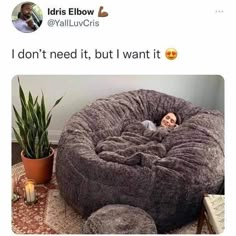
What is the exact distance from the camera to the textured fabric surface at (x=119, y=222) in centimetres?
82

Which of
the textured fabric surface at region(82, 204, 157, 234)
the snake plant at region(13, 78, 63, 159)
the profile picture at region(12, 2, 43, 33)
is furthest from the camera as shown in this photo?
the snake plant at region(13, 78, 63, 159)

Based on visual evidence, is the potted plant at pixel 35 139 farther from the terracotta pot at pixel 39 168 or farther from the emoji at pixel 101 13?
the emoji at pixel 101 13

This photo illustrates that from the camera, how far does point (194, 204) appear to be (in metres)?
1.10

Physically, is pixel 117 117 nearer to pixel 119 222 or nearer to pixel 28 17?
pixel 119 222

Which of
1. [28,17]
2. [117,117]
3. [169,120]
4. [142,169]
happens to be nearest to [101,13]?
[28,17]

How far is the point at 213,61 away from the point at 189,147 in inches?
22.1

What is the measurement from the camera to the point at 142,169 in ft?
3.64

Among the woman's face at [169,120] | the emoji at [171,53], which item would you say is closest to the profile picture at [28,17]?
the emoji at [171,53]

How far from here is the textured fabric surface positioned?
0.82 m

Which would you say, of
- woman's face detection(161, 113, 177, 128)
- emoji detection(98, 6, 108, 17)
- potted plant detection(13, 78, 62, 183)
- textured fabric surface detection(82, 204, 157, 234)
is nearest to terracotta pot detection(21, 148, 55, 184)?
potted plant detection(13, 78, 62, 183)

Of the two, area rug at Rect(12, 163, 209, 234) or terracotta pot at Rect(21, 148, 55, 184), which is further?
terracotta pot at Rect(21, 148, 55, 184)

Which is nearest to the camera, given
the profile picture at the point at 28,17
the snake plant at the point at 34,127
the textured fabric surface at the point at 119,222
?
the profile picture at the point at 28,17

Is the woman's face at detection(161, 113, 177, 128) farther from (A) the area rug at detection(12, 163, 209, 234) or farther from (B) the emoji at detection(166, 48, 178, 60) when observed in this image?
(B) the emoji at detection(166, 48, 178, 60)

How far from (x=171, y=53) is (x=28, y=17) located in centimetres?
24
